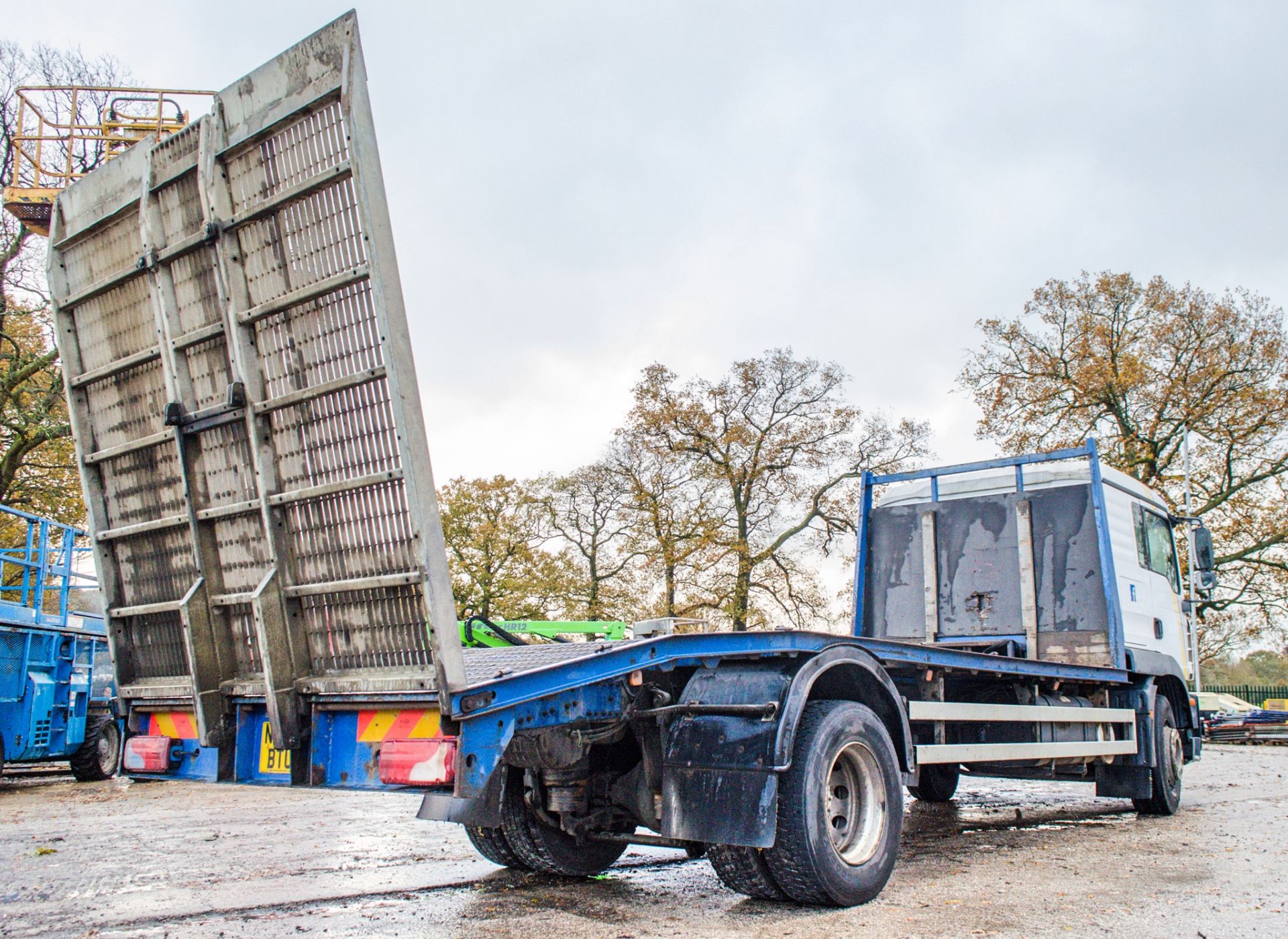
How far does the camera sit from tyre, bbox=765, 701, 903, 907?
4.77 metres

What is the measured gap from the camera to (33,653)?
1312 cm

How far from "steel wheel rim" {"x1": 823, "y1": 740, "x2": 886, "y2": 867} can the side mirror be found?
6.15 meters

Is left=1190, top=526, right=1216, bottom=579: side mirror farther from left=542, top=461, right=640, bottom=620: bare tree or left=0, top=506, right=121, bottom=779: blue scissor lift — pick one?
left=542, top=461, right=640, bottom=620: bare tree

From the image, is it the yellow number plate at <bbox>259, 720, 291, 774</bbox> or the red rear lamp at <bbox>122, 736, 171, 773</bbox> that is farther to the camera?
the red rear lamp at <bbox>122, 736, 171, 773</bbox>

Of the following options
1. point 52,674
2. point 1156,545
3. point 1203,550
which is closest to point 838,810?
point 1156,545

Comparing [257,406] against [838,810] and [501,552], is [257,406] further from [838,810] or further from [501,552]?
[501,552]

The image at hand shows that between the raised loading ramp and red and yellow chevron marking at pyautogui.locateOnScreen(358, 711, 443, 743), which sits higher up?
the raised loading ramp

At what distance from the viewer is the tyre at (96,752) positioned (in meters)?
14.2

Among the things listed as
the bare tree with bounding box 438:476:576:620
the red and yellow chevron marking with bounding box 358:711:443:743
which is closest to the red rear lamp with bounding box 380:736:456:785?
the red and yellow chevron marking with bounding box 358:711:443:743

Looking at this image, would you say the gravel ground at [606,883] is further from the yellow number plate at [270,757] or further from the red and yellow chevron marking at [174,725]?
the red and yellow chevron marking at [174,725]

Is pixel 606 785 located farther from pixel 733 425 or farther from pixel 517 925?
pixel 733 425

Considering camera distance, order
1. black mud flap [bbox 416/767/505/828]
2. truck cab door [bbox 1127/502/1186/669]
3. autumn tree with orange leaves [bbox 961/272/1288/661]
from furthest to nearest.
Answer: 1. autumn tree with orange leaves [bbox 961/272/1288/661]
2. truck cab door [bbox 1127/502/1186/669]
3. black mud flap [bbox 416/767/505/828]

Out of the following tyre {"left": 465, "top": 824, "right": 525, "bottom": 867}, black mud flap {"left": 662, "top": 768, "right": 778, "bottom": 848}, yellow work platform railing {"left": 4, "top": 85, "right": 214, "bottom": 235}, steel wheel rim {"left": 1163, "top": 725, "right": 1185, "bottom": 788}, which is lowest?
steel wheel rim {"left": 1163, "top": 725, "right": 1185, "bottom": 788}

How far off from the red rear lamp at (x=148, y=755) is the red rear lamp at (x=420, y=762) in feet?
4.85
